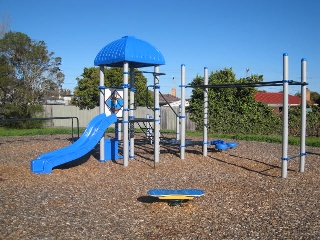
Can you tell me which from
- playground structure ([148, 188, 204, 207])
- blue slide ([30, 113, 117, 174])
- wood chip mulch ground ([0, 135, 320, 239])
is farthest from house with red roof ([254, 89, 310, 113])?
playground structure ([148, 188, 204, 207])

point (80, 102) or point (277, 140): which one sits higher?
point (80, 102)

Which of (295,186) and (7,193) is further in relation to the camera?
(295,186)

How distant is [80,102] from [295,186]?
28.4 meters

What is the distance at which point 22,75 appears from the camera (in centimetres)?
2838

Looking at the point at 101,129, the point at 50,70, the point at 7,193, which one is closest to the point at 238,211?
the point at 7,193

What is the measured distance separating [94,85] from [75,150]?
78.8ft

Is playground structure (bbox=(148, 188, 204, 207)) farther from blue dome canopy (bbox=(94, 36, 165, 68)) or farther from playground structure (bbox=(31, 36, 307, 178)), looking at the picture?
blue dome canopy (bbox=(94, 36, 165, 68))

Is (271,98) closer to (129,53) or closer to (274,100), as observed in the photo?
(274,100)

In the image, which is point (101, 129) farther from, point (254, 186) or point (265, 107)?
point (265, 107)

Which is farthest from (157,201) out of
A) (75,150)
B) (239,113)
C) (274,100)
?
(274,100)

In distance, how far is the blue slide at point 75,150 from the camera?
28.1 feet

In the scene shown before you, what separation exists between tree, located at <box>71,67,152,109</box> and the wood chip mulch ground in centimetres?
2084

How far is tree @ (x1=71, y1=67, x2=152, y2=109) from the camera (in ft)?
102

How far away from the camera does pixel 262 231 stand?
478cm
